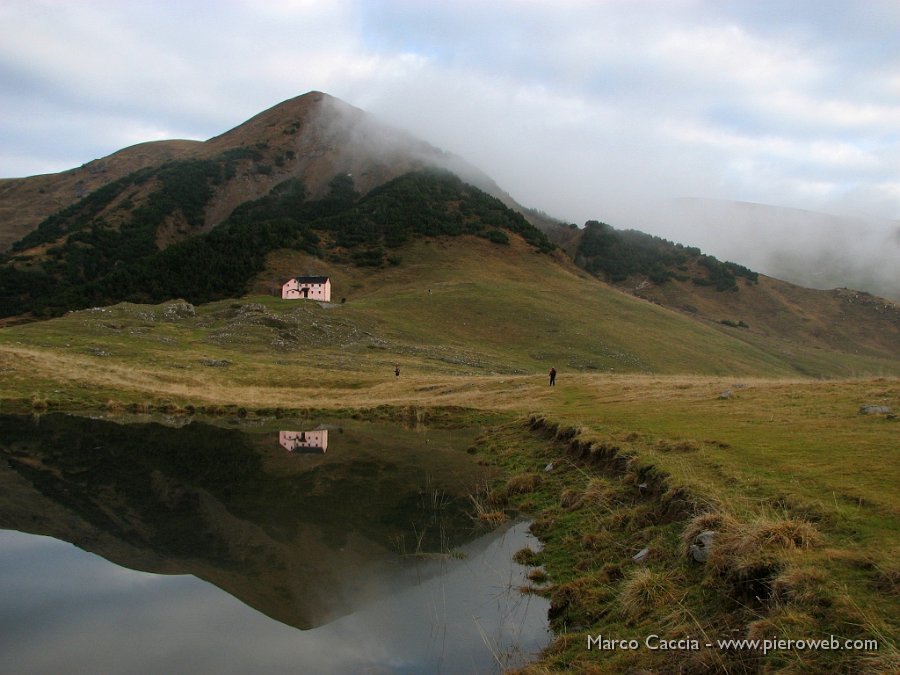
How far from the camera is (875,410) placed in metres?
20.5

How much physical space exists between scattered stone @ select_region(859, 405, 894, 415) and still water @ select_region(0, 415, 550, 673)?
12778 mm

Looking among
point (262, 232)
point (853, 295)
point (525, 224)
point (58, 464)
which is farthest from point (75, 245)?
point (853, 295)

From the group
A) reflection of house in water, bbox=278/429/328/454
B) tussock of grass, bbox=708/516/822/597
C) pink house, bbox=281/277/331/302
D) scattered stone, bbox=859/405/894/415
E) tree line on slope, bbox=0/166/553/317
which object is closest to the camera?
tussock of grass, bbox=708/516/822/597

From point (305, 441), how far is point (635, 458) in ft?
64.7

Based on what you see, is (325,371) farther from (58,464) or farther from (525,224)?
(525,224)

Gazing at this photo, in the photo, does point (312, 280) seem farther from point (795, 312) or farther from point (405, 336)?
point (795, 312)

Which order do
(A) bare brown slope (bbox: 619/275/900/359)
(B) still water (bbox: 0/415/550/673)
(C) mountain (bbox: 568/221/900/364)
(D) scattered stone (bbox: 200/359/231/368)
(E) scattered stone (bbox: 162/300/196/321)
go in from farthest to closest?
(C) mountain (bbox: 568/221/900/364)
(A) bare brown slope (bbox: 619/275/900/359)
(E) scattered stone (bbox: 162/300/196/321)
(D) scattered stone (bbox: 200/359/231/368)
(B) still water (bbox: 0/415/550/673)

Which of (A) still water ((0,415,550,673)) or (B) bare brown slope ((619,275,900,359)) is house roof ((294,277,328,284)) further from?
(A) still water ((0,415,550,673))

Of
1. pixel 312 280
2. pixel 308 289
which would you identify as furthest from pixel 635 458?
pixel 312 280

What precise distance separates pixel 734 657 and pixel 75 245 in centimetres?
20622

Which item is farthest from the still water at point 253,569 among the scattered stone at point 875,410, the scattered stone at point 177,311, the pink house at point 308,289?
the pink house at point 308,289

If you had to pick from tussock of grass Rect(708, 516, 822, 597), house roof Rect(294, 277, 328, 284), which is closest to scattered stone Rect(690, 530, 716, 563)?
tussock of grass Rect(708, 516, 822, 597)

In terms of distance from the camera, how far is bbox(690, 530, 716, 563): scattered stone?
35.5 feet

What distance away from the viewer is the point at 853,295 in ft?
639
